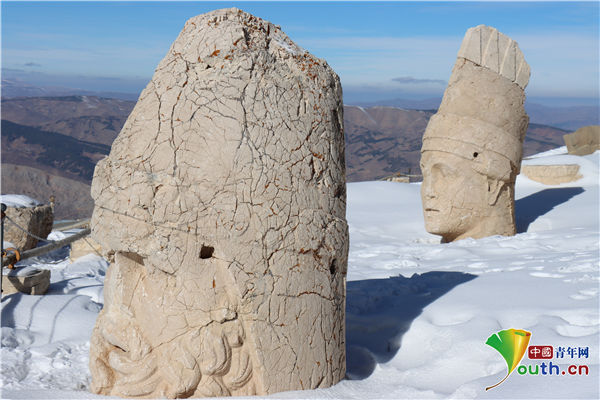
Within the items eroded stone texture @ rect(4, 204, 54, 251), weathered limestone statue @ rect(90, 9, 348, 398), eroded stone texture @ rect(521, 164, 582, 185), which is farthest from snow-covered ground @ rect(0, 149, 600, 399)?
eroded stone texture @ rect(521, 164, 582, 185)

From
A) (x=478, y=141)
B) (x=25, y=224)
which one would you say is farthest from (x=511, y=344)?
(x=25, y=224)

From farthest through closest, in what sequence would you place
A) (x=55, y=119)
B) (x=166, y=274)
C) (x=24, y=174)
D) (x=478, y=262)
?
(x=55, y=119) → (x=24, y=174) → (x=478, y=262) → (x=166, y=274)

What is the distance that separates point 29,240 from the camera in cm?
872

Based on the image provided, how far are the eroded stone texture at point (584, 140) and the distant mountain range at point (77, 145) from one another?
119 inches

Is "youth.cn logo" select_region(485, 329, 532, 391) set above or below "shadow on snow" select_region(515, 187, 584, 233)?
below

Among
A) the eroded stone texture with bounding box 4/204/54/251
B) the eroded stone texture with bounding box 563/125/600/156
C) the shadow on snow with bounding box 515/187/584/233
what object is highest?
the eroded stone texture with bounding box 563/125/600/156

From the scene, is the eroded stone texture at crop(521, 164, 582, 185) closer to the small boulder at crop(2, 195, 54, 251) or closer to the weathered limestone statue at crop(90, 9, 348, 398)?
the small boulder at crop(2, 195, 54, 251)

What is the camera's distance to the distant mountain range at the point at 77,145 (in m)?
15.9

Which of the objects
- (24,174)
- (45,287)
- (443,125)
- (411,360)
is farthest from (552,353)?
(24,174)

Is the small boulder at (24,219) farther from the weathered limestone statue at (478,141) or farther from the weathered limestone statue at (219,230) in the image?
the weathered limestone statue at (219,230)

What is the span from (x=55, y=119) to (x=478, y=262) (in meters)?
18.9

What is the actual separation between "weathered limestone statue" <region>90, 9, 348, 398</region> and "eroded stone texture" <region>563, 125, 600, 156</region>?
13.7 meters

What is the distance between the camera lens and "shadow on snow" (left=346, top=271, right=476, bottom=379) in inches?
134

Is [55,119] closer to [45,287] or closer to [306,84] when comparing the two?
[45,287]
